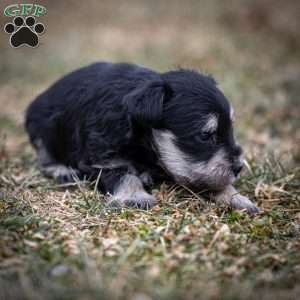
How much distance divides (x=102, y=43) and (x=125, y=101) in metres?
11.4

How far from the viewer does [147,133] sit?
5.22m

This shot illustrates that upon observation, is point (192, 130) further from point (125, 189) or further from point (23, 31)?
point (23, 31)

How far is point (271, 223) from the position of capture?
189 inches

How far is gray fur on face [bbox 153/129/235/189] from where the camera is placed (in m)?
4.89

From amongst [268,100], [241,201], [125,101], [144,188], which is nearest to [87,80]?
[125,101]

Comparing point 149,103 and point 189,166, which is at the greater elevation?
point 149,103

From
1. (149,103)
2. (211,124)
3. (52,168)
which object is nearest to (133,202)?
(149,103)

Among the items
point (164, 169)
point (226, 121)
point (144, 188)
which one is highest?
point (226, 121)

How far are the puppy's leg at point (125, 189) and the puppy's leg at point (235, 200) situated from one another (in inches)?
29.6

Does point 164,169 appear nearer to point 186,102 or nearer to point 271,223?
point 186,102

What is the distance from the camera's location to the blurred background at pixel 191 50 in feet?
29.9

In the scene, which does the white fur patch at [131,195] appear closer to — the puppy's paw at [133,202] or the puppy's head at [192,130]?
the puppy's paw at [133,202]

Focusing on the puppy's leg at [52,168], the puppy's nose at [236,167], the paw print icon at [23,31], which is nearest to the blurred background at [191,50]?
the puppy's leg at [52,168]

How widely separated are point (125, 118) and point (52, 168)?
1.67m
